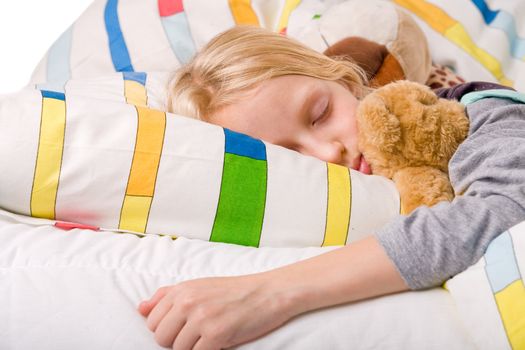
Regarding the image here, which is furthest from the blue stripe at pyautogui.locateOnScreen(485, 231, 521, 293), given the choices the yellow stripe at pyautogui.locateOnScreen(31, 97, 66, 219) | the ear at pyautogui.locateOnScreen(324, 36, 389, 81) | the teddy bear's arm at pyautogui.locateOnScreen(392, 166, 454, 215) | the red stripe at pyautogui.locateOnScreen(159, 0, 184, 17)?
the red stripe at pyautogui.locateOnScreen(159, 0, 184, 17)

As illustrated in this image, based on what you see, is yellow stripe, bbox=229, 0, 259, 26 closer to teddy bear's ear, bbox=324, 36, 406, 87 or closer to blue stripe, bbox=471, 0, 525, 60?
teddy bear's ear, bbox=324, 36, 406, 87

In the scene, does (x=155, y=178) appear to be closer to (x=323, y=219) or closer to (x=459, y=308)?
(x=323, y=219)

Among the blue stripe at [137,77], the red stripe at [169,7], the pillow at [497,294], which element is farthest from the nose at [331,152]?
the red stripe at [169,7]

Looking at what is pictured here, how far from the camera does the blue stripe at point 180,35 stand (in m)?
1.62

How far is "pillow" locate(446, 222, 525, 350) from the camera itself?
680mm

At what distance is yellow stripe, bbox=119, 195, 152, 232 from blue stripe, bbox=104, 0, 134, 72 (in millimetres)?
741

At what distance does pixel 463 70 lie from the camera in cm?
155

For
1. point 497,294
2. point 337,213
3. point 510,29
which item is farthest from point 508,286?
point 510,29

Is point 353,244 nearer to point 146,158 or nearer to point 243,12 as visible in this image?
point 146,158

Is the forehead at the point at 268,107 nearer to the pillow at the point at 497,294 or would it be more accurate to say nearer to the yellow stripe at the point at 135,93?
the yellow stripe at the point at 135,93

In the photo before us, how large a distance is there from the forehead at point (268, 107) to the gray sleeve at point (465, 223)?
1.03 feet

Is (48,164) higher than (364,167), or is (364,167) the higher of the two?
(48,164)

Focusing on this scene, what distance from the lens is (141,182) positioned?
912 millimetres

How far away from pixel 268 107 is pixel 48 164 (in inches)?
13.7
